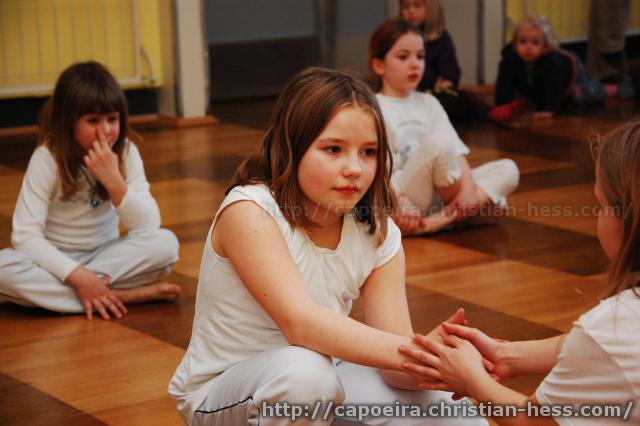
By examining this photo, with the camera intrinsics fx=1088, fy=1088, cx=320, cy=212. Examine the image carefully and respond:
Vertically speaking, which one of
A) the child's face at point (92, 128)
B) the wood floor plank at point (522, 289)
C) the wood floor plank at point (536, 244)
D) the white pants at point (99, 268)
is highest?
the child's face at point (92, 128)

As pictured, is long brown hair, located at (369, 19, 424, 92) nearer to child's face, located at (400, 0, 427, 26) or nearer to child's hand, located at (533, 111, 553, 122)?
child's face, located at (400, 0, 427, 26)

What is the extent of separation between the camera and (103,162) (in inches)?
120

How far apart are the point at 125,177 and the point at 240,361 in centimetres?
→ 141

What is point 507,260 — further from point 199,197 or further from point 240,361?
point 240,361

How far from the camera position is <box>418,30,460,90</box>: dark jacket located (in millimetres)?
6152

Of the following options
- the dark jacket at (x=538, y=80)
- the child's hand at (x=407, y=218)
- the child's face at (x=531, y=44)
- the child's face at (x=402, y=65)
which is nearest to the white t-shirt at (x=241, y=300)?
the child's hand at (x=407, y=218)

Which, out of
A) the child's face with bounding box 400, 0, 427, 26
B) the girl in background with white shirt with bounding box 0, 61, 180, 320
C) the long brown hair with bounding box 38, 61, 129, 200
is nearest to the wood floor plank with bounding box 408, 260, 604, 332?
the girl in background with white shirt with bounding box 0, 61, 180, 320

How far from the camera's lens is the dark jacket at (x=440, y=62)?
6.15 meters

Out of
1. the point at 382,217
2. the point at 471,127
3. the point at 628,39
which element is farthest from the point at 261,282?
the point at 628,39

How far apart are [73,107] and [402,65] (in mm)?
1406

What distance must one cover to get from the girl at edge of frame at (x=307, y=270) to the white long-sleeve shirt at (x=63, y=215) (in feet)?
4.05

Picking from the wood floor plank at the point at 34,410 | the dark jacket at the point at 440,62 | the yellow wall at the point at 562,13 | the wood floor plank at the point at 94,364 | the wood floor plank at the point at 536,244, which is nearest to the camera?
the wood floor plank at the point at 34,410

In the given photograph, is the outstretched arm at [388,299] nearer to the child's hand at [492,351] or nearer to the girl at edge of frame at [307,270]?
the girl at edge of frame at [307,270]

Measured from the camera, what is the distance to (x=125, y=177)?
10.4ft
